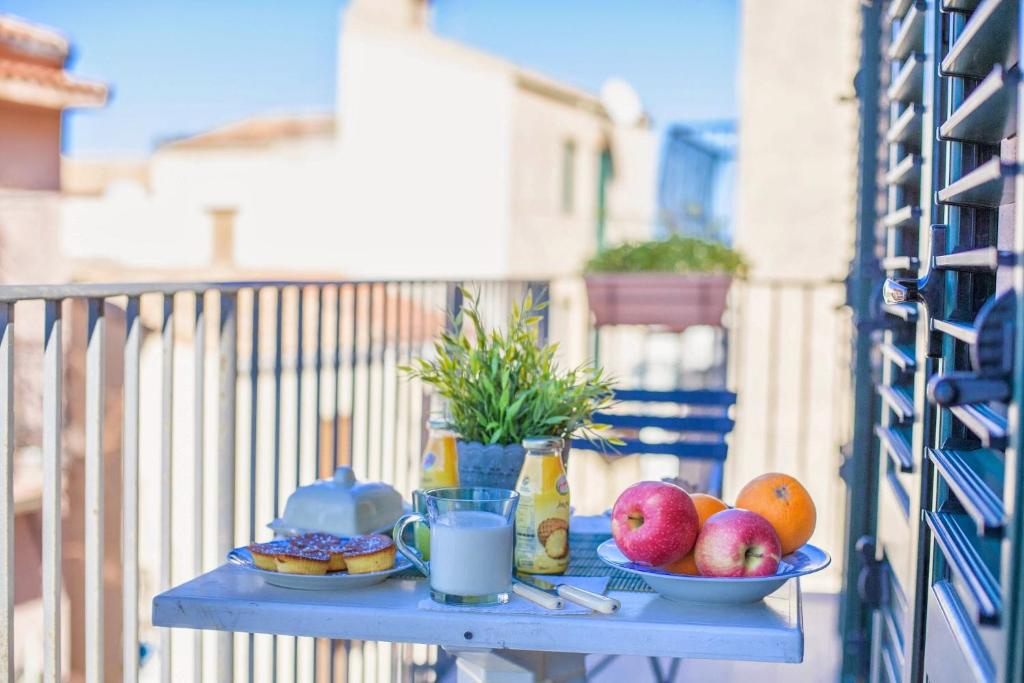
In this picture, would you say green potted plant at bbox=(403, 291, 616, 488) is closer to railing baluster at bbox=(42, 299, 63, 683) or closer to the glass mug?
the glass mug

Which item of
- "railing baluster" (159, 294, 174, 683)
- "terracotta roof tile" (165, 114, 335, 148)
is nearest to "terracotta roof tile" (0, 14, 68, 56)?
"railing baluster" (159, 294, 174, 683)

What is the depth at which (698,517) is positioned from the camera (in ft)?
4.44

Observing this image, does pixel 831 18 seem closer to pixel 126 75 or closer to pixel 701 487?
pixel 701 487

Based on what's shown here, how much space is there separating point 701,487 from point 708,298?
1.49 meters

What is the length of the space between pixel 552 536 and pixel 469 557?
180 mm

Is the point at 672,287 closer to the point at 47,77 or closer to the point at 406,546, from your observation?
the point at 406,546

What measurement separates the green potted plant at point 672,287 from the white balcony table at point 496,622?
9.21 ft

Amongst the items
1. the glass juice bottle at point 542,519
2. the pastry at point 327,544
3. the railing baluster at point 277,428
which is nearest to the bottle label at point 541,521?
the glass juice bottle at point 542,519

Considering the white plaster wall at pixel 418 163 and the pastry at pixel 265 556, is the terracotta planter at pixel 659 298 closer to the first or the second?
the pastry at pixel 265 556

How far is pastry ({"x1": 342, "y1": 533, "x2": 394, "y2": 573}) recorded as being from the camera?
138 cm

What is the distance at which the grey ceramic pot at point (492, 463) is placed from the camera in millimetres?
1598

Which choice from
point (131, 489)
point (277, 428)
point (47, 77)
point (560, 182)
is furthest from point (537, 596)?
point (560, 182)

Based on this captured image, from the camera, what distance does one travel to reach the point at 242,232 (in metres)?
17.2

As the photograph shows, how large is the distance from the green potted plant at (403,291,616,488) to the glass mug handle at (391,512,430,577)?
20 centimetres
